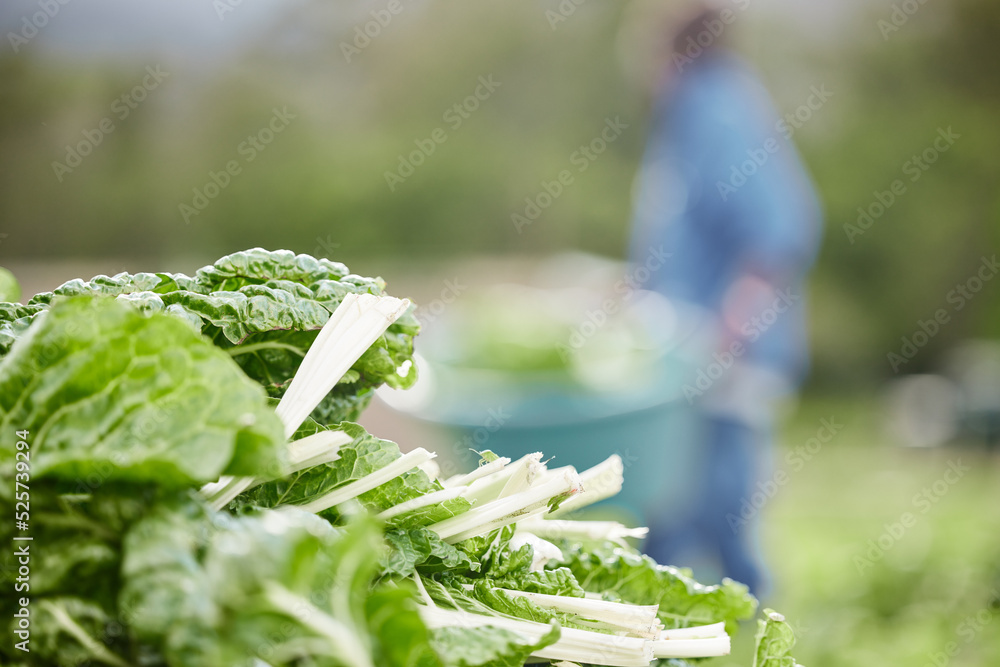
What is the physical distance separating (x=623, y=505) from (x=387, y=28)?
570 cm

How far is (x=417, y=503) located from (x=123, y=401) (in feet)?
0.88

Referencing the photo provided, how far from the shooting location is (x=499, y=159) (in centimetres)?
739

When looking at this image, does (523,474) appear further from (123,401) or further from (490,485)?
(123,401)

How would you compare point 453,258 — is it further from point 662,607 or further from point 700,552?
point 662,607

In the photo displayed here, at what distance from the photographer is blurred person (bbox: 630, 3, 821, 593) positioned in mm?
3131

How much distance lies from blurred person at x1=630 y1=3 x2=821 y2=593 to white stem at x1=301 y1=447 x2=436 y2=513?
2.49 meters

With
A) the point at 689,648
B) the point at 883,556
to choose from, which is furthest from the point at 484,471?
the point at 883,556

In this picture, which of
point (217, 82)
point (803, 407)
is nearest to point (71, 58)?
point (217, 82)

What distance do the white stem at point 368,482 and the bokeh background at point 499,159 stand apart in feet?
13.2

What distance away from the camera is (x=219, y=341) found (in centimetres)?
80

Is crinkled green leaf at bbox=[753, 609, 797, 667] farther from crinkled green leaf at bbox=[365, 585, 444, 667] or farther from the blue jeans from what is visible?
the blue jeans

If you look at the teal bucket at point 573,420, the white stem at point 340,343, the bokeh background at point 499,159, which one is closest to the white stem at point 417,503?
the white stem at point 340,343

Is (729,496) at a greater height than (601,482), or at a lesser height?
greater

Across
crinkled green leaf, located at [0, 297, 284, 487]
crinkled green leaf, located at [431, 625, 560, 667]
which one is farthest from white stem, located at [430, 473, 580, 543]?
crinkled green leaf, located at [0, 297, 284, 487]
